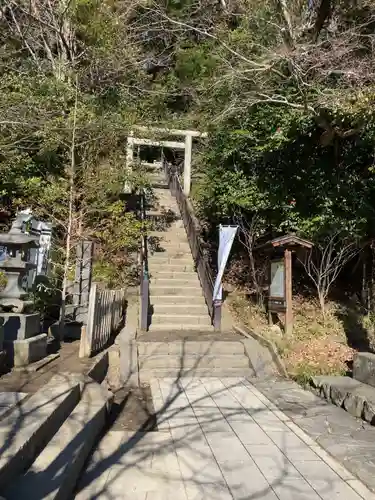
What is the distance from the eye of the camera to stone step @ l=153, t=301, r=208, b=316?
436 inches

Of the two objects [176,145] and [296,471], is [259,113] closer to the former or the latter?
[176,145]

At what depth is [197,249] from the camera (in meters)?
13.3

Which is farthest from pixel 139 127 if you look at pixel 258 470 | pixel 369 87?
pixel 258 470

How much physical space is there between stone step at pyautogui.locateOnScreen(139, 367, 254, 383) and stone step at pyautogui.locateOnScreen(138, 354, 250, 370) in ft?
0.37

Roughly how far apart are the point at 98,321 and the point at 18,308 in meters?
1.39

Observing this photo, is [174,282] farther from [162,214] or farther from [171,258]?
[162,214]

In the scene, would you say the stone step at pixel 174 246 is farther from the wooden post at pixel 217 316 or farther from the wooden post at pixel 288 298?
the wooden post at pixel 288 298

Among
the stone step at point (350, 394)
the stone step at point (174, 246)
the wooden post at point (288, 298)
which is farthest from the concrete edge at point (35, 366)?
the stone step at point (174, 246)

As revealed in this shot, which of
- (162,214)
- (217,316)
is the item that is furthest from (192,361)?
(162,214)

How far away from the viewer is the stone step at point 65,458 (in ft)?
9.64

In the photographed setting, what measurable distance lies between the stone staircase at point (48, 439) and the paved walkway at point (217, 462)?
272 millimetres

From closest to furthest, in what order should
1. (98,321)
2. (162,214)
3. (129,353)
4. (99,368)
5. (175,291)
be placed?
(99,368), (98,321), (129,353), (175,291), (162,214)

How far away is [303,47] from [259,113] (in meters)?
2.90

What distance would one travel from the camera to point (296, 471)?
4098 mm
